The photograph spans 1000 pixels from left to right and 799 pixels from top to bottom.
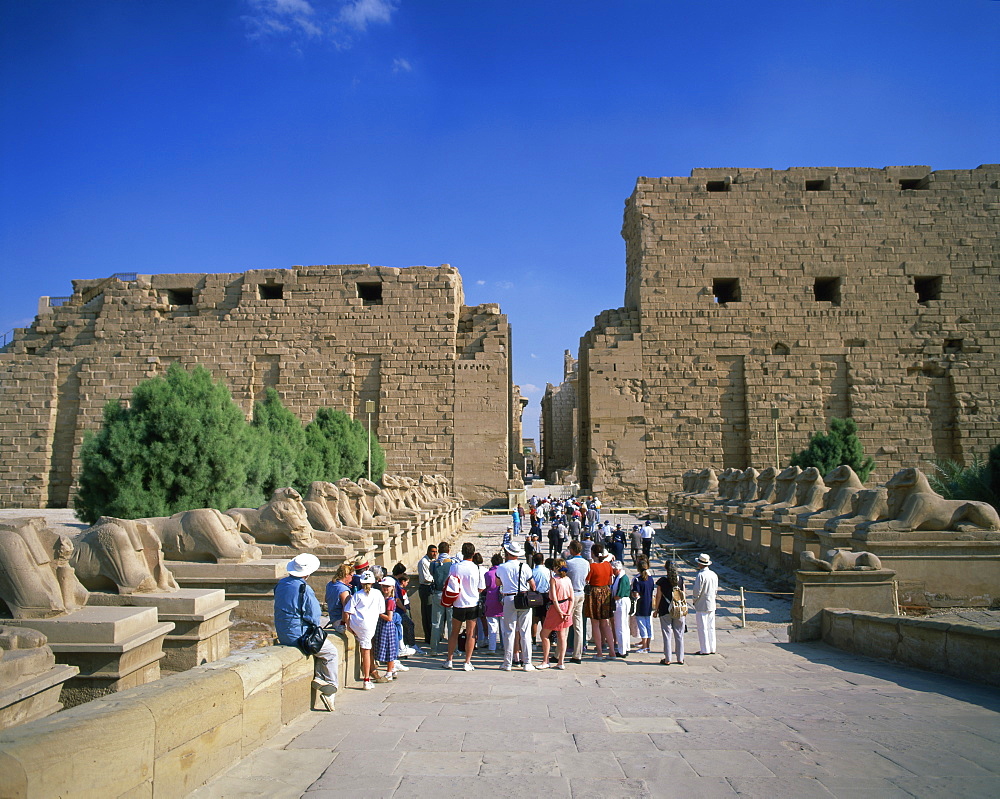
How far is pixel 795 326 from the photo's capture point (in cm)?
2323

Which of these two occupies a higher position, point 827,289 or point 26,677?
point 827,289

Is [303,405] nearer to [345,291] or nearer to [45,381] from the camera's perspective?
[345,291]

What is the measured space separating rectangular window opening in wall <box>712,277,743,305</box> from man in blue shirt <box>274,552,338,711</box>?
70.5 feet

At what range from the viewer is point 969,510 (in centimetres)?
863

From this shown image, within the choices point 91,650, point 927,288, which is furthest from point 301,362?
point 927,288

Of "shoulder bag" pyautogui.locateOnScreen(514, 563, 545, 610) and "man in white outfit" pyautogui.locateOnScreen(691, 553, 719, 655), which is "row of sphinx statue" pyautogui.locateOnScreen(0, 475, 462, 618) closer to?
"shoulder bag" pyautogui.locateOnScreen(514, 563, 545, 610)

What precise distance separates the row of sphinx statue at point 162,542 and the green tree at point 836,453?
13.3 metres

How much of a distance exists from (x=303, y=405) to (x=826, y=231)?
62.1 feet

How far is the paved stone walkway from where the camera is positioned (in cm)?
313

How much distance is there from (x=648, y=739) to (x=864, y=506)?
6.80 metres

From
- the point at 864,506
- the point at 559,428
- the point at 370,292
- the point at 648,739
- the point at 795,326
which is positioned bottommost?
the point at 648,739

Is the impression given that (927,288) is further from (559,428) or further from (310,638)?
A: (310,638)

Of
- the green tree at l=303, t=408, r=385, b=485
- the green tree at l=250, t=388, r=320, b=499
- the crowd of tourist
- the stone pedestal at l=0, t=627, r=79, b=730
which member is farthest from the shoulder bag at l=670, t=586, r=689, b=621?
the green tree at l=303, t=408, r=385, b=485

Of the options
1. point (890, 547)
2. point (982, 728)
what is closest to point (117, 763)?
point (982, 728)
